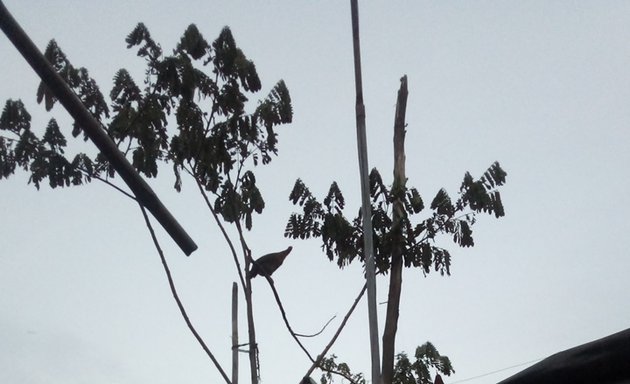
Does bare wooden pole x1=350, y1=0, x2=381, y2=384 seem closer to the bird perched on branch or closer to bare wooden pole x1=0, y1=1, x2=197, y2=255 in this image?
the bird perched on branch

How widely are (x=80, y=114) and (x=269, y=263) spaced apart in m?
6.87

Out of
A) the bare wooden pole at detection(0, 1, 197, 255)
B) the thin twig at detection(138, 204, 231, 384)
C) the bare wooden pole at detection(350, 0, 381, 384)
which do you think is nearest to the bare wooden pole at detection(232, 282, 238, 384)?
the thin twig at detection(138, 204, 231, 384)

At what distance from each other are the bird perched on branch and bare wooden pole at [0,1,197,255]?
6.63 meters

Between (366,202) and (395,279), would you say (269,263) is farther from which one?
(366,202)

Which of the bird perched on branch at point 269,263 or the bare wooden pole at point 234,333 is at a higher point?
the bird perched on branch at point 269,263

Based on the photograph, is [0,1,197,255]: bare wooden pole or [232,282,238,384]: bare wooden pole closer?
[0,1,197,255]: bare wooden pole

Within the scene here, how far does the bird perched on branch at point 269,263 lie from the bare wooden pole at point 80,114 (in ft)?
21.7

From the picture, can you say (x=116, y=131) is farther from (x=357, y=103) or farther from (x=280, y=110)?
(x=357, y=103)

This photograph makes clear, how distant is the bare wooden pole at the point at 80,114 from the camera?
133cm

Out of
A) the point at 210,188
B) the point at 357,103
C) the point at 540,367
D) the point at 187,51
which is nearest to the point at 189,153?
the point at 210,188

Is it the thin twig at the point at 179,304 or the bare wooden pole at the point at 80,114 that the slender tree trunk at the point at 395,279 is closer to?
the thin twig at the point at 179,304

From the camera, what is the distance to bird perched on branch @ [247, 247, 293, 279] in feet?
26.6

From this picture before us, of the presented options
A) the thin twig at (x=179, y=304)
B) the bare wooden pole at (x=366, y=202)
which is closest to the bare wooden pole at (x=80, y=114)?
the bare wooden pole at (x=366, y=202)

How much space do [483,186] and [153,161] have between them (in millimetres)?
3782
